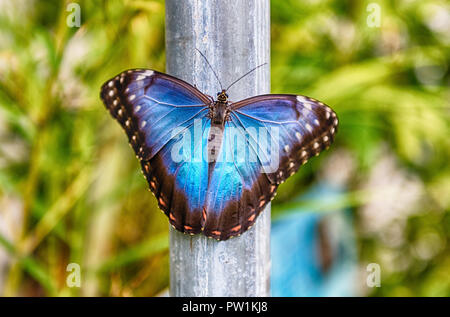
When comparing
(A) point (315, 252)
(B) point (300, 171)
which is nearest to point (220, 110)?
(B) point (300, 171)

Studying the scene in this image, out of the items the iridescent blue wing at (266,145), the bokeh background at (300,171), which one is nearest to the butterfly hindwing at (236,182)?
the iridescent blue wing at (266,145)

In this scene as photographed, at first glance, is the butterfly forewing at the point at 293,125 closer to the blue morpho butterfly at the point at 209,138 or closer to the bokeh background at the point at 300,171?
the blue morpho butterfly at the point at 209,138

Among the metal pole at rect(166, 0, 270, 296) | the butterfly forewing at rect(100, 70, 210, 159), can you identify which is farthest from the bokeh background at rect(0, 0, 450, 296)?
the metal pole at rect(166, 0, 270, 296)

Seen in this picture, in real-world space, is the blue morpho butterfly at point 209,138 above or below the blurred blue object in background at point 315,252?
above

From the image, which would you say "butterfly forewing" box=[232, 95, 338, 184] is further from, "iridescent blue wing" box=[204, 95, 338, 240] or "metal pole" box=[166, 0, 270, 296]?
"metal pole" box=[166, 0, 270, 296]

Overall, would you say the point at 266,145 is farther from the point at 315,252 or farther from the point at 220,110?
the point at 315,252
